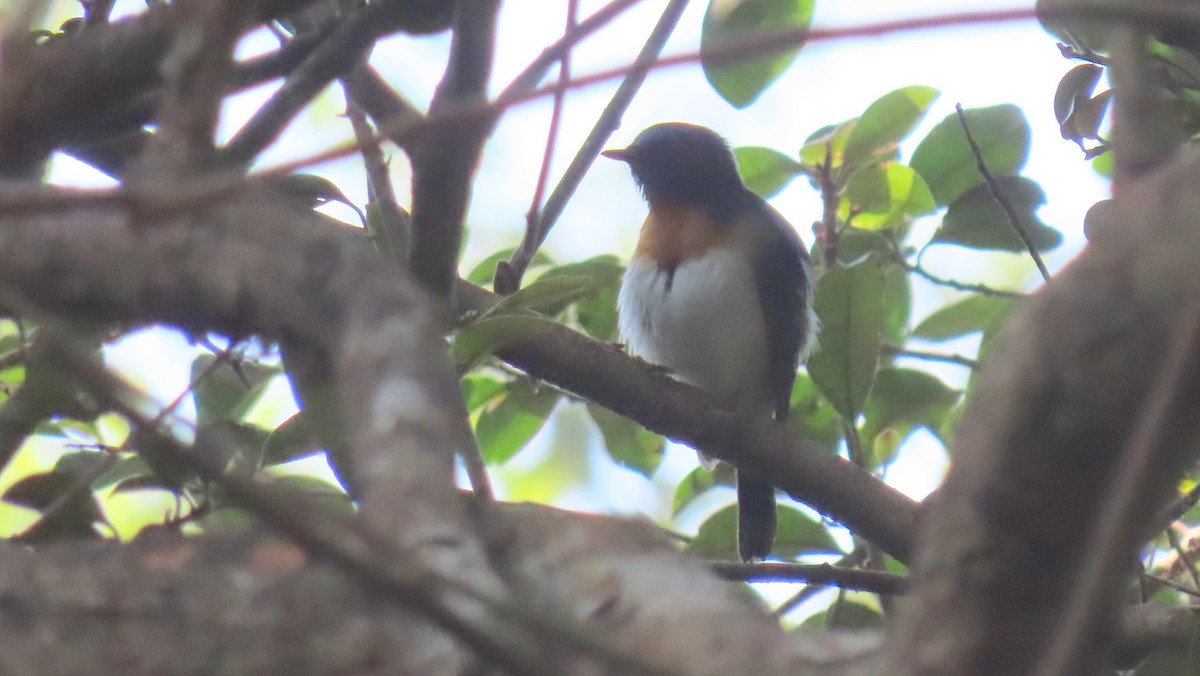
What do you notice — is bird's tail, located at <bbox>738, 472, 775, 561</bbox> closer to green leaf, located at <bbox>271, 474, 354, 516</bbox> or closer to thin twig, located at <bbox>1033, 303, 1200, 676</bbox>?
green leaf, located at <bbox>271, 474, 354, 516</bbox>

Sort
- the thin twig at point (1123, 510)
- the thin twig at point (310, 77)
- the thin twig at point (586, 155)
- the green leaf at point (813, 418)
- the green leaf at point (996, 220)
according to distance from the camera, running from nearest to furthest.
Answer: the thin twig at point (1123, 510)
the thin twig at point (310, 77)
the thin twig at point (586, 155)
the green leaf at point (813, 418)
the green leaf at point (996, 220)

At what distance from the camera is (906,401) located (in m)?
3.74

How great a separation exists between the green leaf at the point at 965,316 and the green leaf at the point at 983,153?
33 cm

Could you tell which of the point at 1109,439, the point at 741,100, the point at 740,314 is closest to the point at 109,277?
the point at 1109,439

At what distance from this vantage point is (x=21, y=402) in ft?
7.75

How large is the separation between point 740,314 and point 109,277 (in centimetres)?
384

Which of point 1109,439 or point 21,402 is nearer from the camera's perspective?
point 1109,439

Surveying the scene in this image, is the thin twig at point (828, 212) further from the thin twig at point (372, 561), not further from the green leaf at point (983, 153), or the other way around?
the thin twig at point (372, 561)

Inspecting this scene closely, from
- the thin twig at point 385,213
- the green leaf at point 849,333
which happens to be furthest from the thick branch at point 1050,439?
the green leaf at point 849,333

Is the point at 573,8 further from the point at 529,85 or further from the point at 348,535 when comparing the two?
the point at 348,535

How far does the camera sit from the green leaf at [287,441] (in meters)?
2.82

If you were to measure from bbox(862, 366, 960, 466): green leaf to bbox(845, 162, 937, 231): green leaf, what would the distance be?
573 mm

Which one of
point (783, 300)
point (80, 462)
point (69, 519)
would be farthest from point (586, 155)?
point (783, 300)

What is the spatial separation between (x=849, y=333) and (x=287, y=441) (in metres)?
1.50
